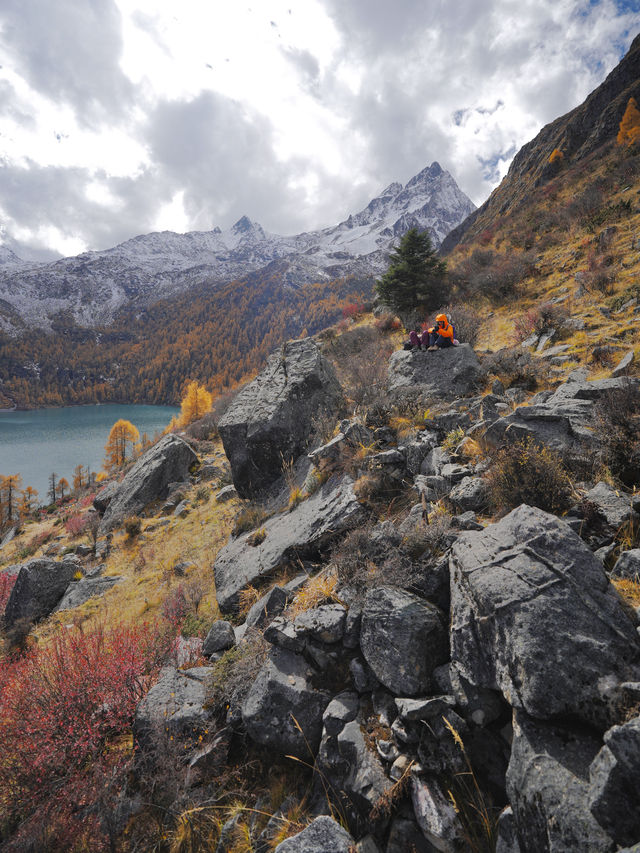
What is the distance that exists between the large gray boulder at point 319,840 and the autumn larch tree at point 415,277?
2051cm

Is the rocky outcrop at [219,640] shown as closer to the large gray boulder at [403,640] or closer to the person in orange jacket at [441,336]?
the large gray boulder at [403,640]

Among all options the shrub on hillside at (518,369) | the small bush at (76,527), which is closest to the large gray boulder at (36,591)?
the small bush at (76,527)

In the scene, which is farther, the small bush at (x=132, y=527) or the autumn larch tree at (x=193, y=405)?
the autumn larch tree at (x=193, y=405)

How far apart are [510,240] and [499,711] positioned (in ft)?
91.9

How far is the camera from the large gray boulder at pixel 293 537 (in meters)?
5.46

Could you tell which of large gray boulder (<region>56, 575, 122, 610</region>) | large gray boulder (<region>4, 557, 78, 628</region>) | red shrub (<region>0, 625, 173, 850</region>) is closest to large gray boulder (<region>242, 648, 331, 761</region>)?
red shrub (<region>0, 625, 173, 850</region>)

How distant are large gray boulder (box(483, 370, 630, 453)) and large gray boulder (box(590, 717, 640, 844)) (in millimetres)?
3190

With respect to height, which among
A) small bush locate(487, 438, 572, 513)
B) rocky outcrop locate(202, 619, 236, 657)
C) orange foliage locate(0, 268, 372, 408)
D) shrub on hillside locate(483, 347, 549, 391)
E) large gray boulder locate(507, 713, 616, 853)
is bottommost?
rocky outcrop locate(202, 619, 236, 657)

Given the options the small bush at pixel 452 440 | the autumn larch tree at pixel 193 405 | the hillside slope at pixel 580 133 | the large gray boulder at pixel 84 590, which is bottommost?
the large gray boulder at pixel 84 590

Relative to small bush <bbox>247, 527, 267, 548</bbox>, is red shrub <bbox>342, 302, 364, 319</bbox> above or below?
above

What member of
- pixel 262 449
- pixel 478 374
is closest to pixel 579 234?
pixel 478 374

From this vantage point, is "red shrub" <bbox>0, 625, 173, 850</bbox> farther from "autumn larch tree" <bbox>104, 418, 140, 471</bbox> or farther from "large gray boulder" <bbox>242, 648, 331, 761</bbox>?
"autumn larch tree" <bbox>104, 418, 140, 471</bbox>

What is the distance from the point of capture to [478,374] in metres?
8.61

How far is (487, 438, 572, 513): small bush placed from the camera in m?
3.76
